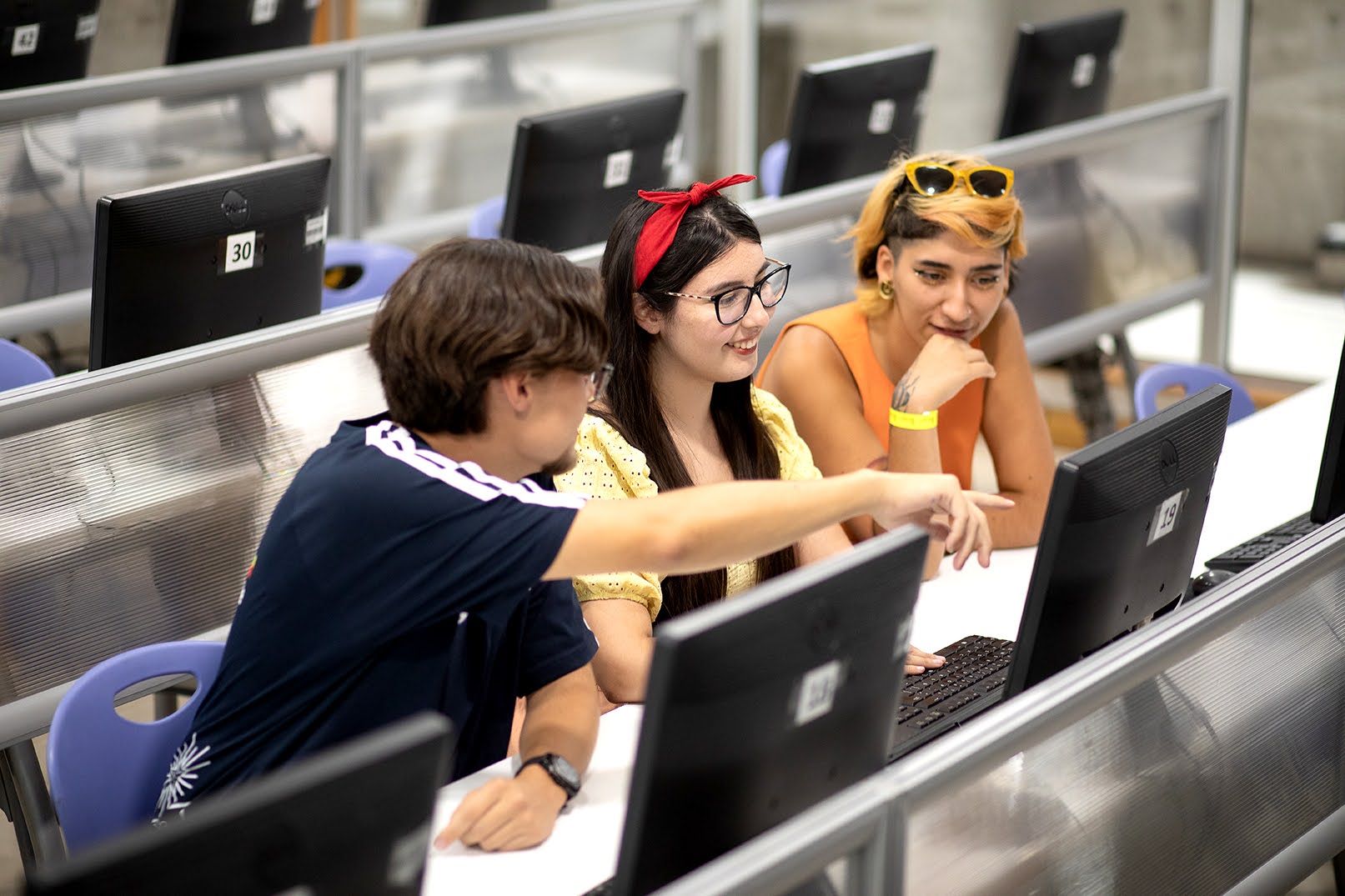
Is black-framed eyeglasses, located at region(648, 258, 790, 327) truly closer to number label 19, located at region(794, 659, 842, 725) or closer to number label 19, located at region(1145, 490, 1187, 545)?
number label 19, located at region(1145, 490, 1187, 545)

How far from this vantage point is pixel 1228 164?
164 inches

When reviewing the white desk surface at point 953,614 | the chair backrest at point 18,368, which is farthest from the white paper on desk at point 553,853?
the chair backrest at point 18,368

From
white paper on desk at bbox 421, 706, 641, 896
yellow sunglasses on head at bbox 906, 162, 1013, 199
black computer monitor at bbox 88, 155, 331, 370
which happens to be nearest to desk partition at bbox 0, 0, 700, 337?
black computer monitor at bbox 88, 155, 331, 370

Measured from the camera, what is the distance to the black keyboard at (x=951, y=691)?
166cm

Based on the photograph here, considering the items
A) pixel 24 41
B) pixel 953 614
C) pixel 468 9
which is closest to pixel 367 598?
pixel 953 614

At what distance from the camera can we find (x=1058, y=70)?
3740 millimetres

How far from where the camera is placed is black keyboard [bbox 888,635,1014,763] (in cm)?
166

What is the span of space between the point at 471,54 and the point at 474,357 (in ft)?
11.0

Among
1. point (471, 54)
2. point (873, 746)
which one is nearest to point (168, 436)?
point (873, 746)

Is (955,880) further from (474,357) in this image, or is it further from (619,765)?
(474,357)

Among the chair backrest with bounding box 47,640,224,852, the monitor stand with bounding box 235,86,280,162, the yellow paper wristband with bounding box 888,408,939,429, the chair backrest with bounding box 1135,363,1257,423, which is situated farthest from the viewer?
the monitor stand with bounding box 235,86,280,162

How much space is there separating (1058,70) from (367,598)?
9.34 feet

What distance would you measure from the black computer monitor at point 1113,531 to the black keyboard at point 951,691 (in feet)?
0.61

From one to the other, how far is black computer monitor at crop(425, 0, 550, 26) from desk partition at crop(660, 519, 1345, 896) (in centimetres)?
354
